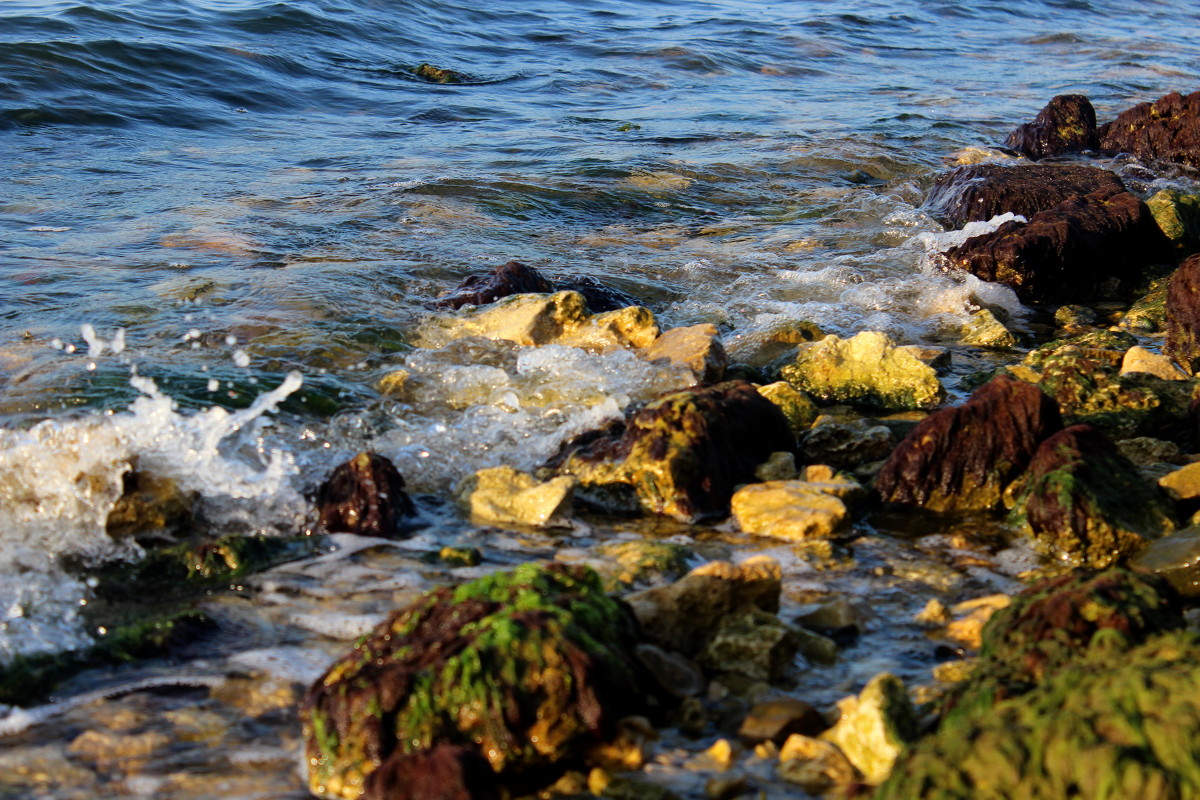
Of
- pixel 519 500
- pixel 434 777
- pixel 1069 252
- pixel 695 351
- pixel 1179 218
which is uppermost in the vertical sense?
pixel 1179 218

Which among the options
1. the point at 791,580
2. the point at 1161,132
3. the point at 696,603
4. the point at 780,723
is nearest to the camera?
the point at 780,723

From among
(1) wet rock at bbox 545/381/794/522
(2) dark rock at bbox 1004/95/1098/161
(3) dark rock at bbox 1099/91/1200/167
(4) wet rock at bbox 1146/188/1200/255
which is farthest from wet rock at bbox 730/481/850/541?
(2) dark rock at bbox 1004/95/1098/161

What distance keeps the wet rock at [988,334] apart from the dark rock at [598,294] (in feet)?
6.23

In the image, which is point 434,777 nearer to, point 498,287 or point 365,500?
point 365,500

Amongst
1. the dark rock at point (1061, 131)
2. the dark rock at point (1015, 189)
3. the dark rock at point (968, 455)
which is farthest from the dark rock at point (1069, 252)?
the dark rock at point (1061, 131)

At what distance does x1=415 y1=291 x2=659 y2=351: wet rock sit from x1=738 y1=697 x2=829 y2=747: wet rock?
3.11 meters

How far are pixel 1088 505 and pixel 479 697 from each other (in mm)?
2182

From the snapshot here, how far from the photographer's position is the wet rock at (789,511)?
3781 mm

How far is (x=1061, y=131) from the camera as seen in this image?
36.9 feet

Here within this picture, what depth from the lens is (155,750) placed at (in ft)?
8.87

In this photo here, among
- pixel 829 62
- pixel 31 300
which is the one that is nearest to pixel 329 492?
pixel 31 300

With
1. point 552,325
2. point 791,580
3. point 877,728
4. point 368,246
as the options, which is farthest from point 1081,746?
point 368,246

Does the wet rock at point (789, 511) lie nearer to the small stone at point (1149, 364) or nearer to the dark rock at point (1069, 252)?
the small stone at point (1149, 364)

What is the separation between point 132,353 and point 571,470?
2.58 metres
